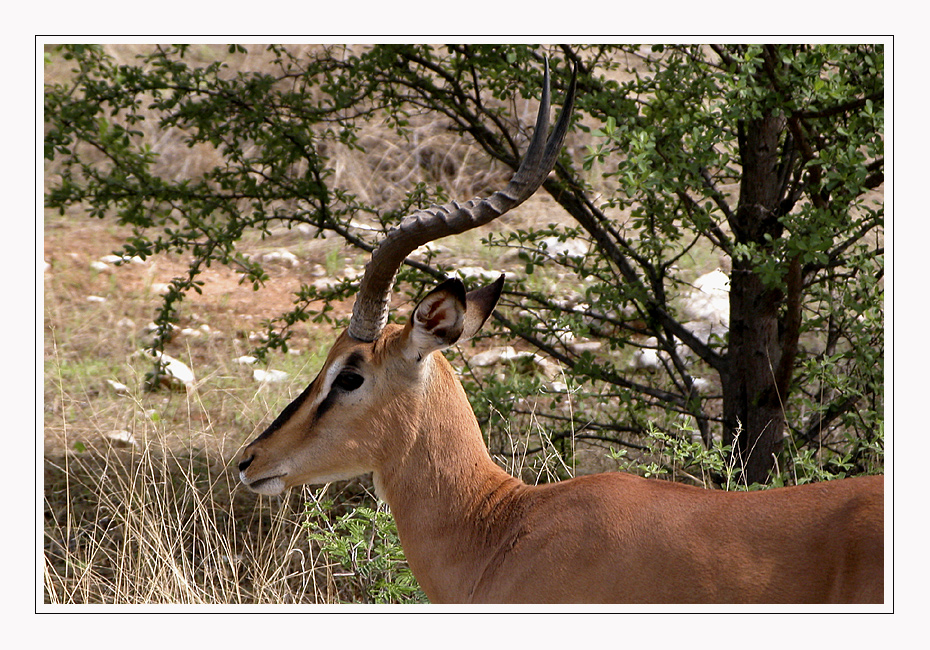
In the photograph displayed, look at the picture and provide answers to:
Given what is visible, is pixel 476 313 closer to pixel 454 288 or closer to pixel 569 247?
pixel 454 288

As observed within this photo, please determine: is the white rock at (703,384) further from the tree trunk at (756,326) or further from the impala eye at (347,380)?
the impala eye at (347,380)

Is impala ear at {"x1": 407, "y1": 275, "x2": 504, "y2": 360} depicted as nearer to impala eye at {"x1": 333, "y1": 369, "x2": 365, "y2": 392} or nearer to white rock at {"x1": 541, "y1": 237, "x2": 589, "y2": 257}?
impala eye at {"x1": 333, "y1": 369, "x2": 365, "y2": 392}

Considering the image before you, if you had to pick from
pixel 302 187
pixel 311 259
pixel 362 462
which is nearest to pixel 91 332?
pixel 311 259

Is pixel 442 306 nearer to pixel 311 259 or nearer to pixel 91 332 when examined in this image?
pixel 91 332

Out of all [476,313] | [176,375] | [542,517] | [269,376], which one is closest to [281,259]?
[176,375]

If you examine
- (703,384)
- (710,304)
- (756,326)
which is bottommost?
(703,384)

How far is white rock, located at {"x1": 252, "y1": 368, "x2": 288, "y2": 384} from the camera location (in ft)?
25.9

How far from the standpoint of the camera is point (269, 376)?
7.85 metres

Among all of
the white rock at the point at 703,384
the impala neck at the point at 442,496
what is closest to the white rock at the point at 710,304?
the white rock at the point at 703,384

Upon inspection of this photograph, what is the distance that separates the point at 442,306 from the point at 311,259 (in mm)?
7375

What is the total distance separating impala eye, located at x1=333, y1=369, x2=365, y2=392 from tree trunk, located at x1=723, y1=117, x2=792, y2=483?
3065mm

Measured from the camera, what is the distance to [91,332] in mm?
9195

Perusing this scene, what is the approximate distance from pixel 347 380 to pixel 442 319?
0.43 m

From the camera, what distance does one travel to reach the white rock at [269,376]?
7.88 m
